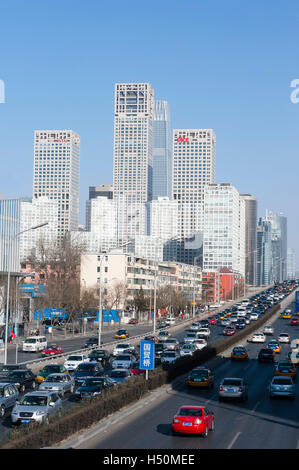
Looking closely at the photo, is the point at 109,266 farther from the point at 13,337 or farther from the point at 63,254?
the point at 13,337

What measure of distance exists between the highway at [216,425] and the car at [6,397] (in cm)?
530

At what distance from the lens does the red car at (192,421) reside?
23.1 meters

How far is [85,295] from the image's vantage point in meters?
104

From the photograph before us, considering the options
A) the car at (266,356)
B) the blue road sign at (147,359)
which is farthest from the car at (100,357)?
the blue road sign at (147,359)

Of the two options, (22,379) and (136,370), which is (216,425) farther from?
(136,370)

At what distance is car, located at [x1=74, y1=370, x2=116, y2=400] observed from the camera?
32.0 m

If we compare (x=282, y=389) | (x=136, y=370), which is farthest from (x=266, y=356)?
(x=282, y=389)

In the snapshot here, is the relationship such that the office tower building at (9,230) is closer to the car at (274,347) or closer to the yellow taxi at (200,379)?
the car at (274,347)

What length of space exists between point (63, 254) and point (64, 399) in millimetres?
96909

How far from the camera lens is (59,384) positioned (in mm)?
34406

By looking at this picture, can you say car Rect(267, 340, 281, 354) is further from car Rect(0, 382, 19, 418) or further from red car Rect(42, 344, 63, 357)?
car Rect(0, 382, 19, 418)

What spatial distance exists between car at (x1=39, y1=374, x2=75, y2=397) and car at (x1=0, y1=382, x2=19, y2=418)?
311cm
